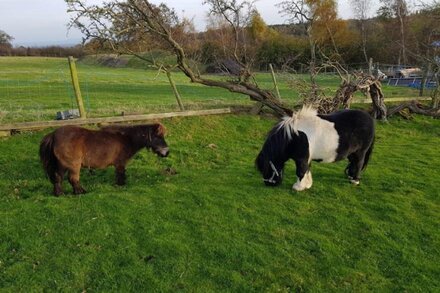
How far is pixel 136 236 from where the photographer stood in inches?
207

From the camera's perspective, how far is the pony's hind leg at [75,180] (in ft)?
21.3

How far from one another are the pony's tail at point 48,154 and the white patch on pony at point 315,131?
12.3 feet

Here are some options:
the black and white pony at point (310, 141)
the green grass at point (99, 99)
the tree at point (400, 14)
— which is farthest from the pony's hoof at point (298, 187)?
the tree at point (400, 14)

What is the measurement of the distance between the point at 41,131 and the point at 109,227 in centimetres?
515

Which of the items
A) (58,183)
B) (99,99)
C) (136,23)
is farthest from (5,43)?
(58,183)

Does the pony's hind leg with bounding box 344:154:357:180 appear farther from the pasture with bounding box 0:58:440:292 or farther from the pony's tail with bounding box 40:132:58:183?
the pony's tail with bounding box 40:132:58:183

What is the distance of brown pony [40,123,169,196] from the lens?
6.31 metres

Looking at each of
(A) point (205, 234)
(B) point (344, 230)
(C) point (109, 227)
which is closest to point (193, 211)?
(A) point (205, 234)

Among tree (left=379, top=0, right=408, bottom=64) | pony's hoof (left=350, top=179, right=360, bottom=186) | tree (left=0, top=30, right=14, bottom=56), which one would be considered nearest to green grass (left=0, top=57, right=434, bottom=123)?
pony's hoof (left=350, top=179, right=360, bottom=186)

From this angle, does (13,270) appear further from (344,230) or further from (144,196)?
(344,230)

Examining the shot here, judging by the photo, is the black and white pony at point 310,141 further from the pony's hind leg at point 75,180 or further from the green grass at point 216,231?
the pony's hind leg at point 75,180

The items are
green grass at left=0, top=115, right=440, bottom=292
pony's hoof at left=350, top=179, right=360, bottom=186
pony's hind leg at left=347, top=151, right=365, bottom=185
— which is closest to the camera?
green grass at left=0, top=115, right=440, bottom=292

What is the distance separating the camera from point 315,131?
6.78 m

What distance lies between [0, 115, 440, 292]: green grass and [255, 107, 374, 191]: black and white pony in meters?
0.40
